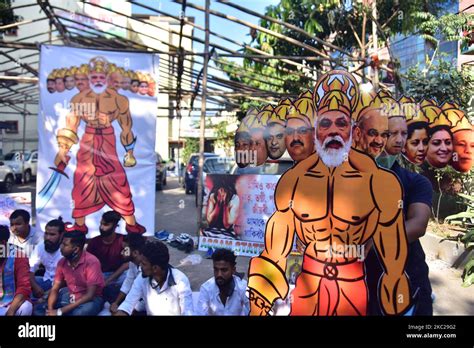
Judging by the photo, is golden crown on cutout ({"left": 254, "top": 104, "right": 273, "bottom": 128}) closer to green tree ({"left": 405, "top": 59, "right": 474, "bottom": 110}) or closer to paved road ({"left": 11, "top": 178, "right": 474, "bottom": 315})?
paved road ({"left": 11, "top": 178, "right": 474, "bottom": 315})

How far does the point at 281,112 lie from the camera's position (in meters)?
3.55

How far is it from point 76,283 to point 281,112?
2.57 meters

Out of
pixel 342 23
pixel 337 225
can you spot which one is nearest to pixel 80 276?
pixel 337 225

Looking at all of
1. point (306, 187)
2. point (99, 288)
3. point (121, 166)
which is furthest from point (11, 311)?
point (306, 187)

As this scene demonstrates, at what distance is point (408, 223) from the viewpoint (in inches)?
132

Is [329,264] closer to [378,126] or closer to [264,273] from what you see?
[264,273]

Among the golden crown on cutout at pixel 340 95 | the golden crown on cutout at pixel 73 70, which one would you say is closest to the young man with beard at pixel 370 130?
the golden crown on cutout at pixel 340 95

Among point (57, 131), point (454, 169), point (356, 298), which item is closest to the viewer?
point (356, 298)

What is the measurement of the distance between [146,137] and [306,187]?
1.78m

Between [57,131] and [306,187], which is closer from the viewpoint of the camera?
[306,187]

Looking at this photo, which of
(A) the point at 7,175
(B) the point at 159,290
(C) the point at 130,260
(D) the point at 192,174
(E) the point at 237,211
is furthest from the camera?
(D) the point at 192,174

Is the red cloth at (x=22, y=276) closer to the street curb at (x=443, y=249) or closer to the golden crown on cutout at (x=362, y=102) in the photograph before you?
the golden crown on cutout at (x=362, y=102)

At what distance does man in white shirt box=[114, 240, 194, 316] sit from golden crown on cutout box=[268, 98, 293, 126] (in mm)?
1635

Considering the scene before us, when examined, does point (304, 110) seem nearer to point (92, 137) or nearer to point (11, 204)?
point (92, 137)
